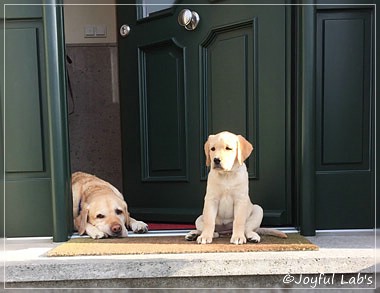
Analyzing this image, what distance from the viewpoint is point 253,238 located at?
1.63 meters

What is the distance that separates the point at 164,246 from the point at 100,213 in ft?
1.53

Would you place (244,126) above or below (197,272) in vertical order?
above

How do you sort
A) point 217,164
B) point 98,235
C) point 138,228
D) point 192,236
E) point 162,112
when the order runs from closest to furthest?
point 217,164 → point 192,236 → point 98,235 → point 138,228 → point 162,112

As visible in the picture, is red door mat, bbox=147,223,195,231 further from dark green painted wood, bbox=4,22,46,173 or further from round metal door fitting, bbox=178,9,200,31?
round metal door fitting, bbox=178,9,200,31

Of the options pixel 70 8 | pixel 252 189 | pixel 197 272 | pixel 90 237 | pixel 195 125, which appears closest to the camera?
pixel 197 272

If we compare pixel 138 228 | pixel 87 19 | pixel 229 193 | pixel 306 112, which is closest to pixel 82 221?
pixel 138 228

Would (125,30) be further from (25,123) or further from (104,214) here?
(104,214)

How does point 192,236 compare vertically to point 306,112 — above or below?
below

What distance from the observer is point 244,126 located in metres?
2.09

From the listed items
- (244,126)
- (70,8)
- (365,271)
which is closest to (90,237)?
(244,126)

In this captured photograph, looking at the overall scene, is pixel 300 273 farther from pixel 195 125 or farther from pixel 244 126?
pixel 195 125

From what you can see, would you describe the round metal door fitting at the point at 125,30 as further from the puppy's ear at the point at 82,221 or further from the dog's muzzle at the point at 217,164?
the dog's muzzle at the point at 217,164

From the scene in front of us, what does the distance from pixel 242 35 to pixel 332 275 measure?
1.25m

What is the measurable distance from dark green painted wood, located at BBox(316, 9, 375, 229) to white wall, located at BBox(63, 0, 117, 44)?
1.72 metres
